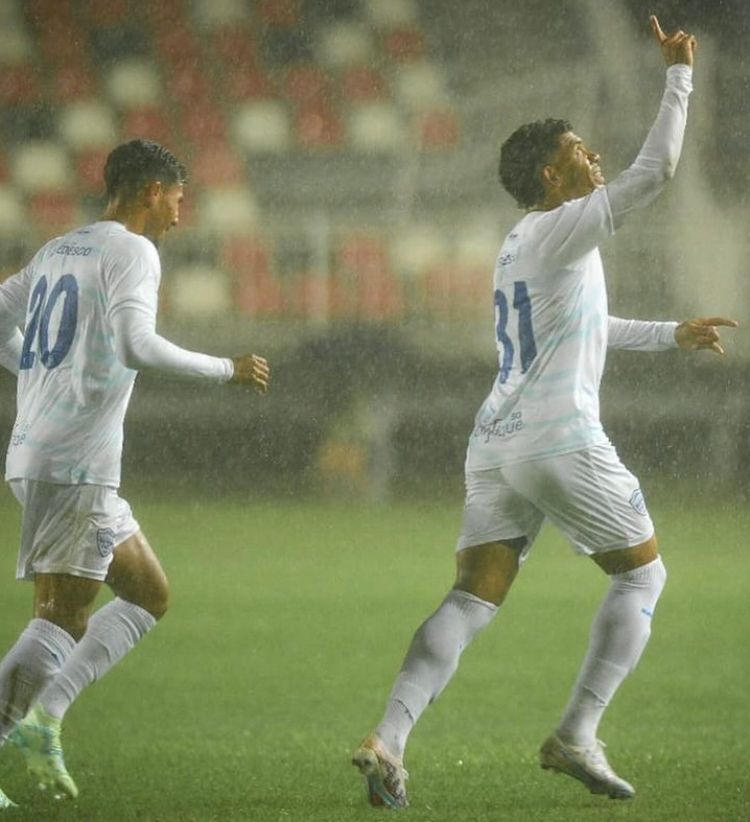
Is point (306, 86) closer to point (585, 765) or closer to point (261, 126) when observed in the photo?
point (261, 126)

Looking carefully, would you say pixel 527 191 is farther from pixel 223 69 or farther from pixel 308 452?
pixel 223 69

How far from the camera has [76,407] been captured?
353 centimetres

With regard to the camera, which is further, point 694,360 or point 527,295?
point 694,360

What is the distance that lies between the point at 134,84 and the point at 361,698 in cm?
1250

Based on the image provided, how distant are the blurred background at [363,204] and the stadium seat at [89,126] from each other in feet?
0.09

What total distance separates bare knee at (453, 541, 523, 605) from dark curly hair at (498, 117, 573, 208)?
2.28 feet

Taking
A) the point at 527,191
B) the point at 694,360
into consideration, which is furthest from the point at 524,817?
the point at 694,360

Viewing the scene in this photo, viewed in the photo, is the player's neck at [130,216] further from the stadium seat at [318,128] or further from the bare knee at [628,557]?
the stadium seat at [318,128]

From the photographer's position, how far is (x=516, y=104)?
17.2 m

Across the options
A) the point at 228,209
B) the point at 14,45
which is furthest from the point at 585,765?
the point at 14,45

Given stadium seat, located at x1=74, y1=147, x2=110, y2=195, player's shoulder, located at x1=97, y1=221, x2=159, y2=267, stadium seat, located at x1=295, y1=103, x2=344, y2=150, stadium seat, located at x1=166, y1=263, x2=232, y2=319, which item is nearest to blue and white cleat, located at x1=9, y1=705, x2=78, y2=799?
player's shoulder, located at x1=97, y1=221, x2=159, y2=267

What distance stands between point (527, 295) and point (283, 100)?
13741 millimetres

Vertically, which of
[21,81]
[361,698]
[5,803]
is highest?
[21,81]

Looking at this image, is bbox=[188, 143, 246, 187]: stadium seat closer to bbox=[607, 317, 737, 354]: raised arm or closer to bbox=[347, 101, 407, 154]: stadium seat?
bbox=[347, 101, 407, 154]: stadium seat
